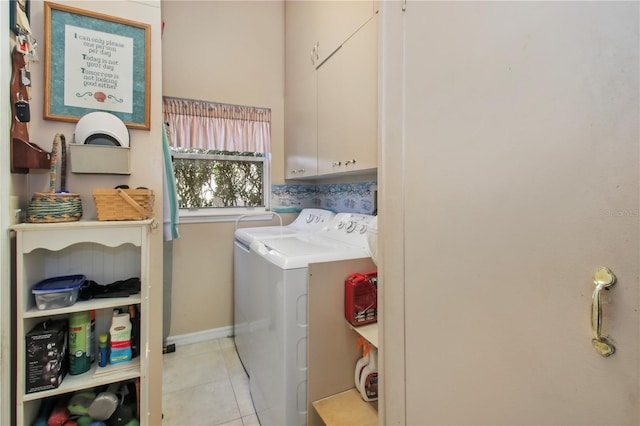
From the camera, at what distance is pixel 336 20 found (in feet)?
6.52

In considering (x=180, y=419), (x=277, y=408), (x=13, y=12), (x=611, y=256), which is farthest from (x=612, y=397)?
(x=180, y=419)

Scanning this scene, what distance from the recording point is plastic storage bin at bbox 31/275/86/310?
45.5 inches

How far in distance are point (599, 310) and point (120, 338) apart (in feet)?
5.35

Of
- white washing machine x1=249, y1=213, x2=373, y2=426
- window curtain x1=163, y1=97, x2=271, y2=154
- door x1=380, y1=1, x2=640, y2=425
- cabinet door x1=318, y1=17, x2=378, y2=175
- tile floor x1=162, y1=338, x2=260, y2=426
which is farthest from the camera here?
window curtain x1=163, y1=97, x2=271, y2=154

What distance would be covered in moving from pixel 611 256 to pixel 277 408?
4.89ft

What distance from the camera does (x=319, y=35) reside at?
7.27 feet

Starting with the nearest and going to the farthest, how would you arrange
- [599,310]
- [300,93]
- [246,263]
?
[599,310], [246,263], [300,93]

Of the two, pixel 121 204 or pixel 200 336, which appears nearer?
pixel 121 204

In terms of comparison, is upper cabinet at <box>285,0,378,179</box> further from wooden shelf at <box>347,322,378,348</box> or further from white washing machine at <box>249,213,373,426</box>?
wooden shelf at <box>347,322,378,348</box>

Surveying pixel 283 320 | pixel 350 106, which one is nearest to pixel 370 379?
pixel 283 320

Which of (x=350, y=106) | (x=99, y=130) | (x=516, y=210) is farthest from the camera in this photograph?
(x=350, y=106)

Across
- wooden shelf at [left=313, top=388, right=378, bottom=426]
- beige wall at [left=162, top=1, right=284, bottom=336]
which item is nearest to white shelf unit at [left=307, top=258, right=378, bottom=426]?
wooden shelf at [left=313, top=388, right=378, bottom=426]

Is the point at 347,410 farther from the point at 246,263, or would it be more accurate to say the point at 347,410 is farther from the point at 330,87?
the point at 330,87

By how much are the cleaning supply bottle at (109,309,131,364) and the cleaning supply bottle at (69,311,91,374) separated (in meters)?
0.09
